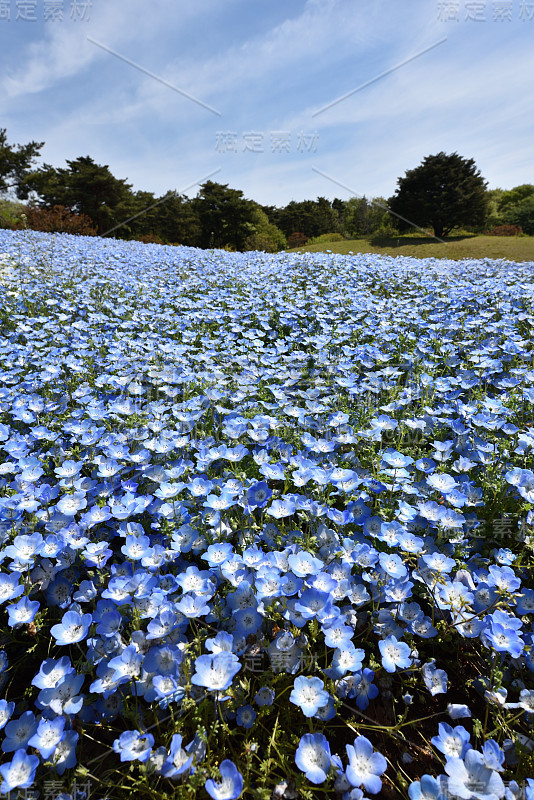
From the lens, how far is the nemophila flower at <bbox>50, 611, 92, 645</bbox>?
149cm

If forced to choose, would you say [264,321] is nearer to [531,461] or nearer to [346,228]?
[531,461]

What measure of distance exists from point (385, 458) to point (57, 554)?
5.19 feet

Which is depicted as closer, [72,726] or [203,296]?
[72,726]

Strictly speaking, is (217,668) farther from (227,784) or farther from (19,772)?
(19,772)

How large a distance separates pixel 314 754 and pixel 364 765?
15 centimetres

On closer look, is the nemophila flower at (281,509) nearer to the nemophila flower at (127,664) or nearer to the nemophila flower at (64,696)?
the nemophila flower at (127,664)

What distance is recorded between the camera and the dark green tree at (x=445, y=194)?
101 feet

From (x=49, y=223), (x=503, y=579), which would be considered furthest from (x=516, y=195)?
(x=503, y=579)

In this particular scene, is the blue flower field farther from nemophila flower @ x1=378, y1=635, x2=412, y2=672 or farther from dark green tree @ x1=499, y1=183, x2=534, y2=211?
dark green tree @ x1=499, y1=183, x2=534, y2=211

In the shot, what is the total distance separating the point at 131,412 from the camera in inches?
112

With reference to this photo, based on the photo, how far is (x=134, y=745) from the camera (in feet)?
4.15

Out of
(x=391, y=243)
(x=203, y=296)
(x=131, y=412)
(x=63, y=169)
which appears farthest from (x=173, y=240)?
(x=131, y=412)

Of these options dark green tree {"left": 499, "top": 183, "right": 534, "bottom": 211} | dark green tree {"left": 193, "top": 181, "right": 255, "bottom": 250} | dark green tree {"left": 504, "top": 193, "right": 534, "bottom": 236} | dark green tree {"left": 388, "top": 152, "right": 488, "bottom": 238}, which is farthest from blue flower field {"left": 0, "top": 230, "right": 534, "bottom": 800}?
dark green tree {"left": 499, "top": 183, "right": 534, "bottom": 211}

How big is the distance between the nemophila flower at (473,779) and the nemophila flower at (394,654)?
0.97 ft
